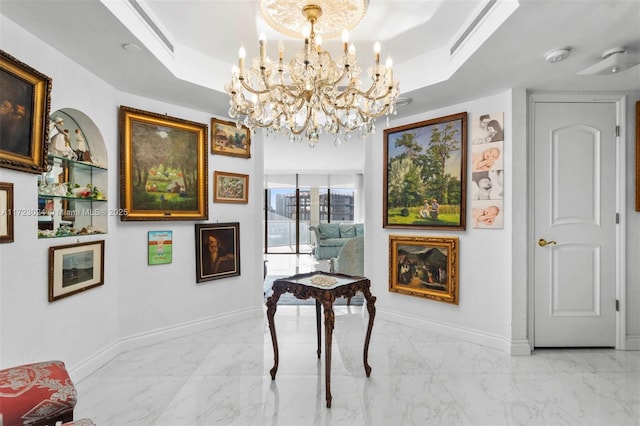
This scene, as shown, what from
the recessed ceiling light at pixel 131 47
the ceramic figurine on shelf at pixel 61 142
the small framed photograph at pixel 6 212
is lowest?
the small framed photograph at pixel 6 212

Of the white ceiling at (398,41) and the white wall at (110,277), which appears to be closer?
the white ceiling at (398,41)

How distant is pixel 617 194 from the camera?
3.15 m

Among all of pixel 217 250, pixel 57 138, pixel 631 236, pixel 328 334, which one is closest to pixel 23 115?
pixel 57 138

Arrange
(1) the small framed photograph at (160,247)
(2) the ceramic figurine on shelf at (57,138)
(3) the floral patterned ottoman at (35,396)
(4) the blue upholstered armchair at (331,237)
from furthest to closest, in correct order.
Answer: (4) the blue upholstered armchair at (331,237), (1) the small framed photograph at (160,247), (2) the ceramic figurine on shelf at (57,138), (3) the floral patterned ottoman at (35,396)

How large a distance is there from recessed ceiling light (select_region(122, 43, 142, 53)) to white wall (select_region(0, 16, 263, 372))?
0.53 m

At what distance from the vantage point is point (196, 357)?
3035mm

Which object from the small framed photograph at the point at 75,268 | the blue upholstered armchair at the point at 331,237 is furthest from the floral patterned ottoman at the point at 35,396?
the blue upholstered armchair at the point at 331,237

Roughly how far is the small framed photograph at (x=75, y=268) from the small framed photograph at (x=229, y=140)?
1.61 meters

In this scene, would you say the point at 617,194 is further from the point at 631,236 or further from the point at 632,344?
the point at 632,344

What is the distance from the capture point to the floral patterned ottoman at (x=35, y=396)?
1333mm

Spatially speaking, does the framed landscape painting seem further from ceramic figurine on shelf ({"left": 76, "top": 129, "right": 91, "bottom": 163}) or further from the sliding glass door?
the sliding glass door

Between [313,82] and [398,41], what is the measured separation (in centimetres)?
137

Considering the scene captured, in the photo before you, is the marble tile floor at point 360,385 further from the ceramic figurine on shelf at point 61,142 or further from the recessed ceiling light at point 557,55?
the recessed ceiling light at point 557,55

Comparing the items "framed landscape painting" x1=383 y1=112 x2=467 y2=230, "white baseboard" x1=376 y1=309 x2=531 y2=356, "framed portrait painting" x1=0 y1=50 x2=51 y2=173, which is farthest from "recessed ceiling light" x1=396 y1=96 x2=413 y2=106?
"framed portrait painting" x1=0 y1=50 x2=51 y2=173
